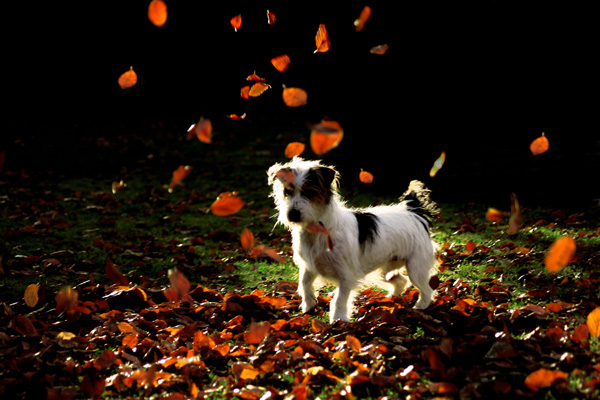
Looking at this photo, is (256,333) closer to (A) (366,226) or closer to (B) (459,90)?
(A) (366,226)

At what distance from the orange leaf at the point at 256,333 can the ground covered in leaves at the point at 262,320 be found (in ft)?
0.04

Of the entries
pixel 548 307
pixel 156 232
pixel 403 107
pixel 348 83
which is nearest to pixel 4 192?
pixel 156 232

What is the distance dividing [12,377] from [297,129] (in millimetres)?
15861

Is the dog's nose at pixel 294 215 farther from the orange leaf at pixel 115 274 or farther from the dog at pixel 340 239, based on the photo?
the orange leaf at pixel 115 274

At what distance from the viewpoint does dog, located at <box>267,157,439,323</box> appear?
4.76 m

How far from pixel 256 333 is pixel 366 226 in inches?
66.3

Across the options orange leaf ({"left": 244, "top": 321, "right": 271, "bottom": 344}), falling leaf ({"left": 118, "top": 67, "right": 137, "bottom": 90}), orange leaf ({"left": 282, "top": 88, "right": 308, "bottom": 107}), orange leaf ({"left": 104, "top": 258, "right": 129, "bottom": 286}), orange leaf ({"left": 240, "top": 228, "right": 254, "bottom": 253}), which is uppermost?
falling leaf ({"left": 118, "top": 67, "right": 137, "bottom": 90})

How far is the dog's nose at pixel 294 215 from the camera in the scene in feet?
15.4

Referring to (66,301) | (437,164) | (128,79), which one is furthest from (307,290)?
(128,79)

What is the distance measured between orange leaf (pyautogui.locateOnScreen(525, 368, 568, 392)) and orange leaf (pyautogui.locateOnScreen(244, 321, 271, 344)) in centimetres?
192

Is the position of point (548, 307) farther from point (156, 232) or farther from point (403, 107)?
point (403, 107)

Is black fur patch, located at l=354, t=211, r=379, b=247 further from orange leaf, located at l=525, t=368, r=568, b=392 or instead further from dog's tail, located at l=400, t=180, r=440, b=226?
orange leaf, located at l=525, t=368, r=568, b=392

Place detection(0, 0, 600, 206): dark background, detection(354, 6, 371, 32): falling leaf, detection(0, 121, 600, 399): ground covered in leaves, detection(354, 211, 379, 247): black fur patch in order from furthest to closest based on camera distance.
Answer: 1. detection(354, 6, 371, 32): falling leaf
2. detection(0, 0, 600, 206): dark background
3. detection(354, 211, 379, 247): black fur patch
4. detection(0, 121, 600, 399): ground covered in leaves

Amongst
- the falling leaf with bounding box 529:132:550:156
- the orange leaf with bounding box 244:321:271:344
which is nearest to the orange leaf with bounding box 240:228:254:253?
the orange leaf with bounding box 244:321:271:344
